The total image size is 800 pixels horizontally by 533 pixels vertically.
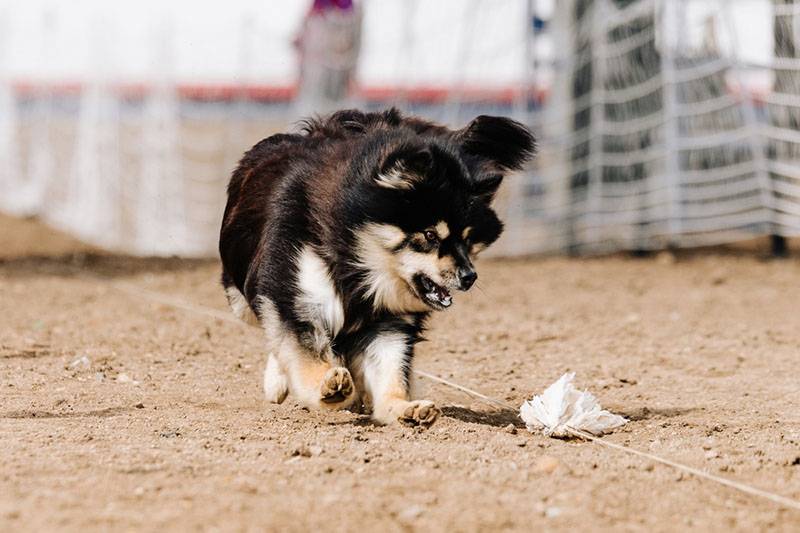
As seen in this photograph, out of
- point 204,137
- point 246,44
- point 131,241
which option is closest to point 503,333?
point 246,44

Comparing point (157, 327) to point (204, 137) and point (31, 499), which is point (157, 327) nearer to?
point (31, 499)

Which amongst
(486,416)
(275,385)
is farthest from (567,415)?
(275,385)

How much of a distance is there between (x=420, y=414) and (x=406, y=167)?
2.54 ft

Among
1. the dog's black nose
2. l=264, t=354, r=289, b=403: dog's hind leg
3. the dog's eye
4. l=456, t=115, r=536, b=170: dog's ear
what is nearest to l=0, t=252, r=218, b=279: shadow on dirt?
l=264, t=354, r=289, b=403: dog's hind leg

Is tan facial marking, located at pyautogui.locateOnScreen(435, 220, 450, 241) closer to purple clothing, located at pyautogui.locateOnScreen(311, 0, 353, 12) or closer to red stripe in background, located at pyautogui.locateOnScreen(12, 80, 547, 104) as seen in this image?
red stripe in background, located at pyautogui.locateOnScreen(12, 80, 547, 104)

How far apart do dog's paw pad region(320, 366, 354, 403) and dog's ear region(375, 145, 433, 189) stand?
0.61m

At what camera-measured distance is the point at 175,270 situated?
29.7 ft

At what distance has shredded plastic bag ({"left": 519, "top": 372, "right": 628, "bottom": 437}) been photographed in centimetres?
359

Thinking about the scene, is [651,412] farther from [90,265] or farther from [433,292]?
[90,265]

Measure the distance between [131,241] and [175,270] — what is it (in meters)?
5.65

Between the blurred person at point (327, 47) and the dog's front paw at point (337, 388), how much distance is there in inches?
318

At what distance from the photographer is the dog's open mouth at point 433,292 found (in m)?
3.71

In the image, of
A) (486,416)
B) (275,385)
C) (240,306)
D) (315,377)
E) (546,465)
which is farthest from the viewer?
(240,306)

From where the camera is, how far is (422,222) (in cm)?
363
